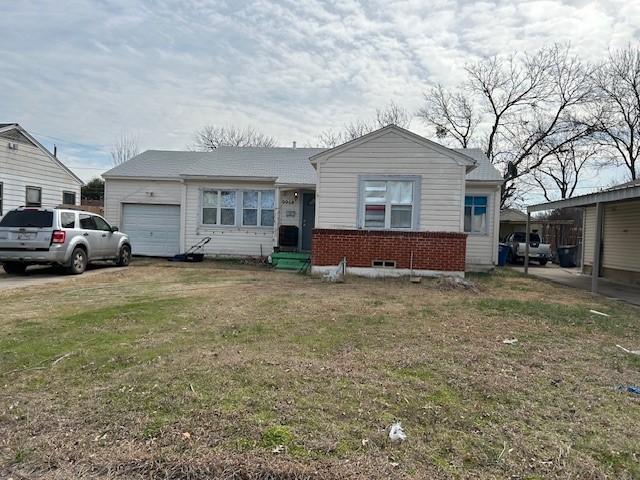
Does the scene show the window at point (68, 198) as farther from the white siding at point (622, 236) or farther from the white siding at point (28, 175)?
the white siding at point (622, 236)

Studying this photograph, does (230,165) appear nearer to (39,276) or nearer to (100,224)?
(100,224)

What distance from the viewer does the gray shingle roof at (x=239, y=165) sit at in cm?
1552

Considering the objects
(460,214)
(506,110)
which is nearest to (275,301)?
(460,214)

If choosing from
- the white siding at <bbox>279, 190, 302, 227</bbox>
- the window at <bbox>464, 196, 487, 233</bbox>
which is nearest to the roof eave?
the window at <bbox>464, 196, 487, 233</bbox>

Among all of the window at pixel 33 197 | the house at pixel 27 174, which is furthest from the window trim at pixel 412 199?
the window at pixel 33 197

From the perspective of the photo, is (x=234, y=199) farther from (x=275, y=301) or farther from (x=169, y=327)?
(x=169, y=327)

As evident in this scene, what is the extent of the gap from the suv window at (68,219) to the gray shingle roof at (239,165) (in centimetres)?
486

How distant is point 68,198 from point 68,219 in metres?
7.74

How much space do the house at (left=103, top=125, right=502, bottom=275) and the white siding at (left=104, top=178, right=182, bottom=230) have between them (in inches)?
1.6

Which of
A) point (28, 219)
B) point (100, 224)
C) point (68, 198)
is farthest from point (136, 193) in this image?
point (28, 219)

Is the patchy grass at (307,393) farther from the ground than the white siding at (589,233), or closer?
closer

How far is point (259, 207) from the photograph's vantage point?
15797 mm

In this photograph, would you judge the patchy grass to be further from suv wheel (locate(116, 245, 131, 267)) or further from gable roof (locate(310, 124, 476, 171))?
suv wheel (locate(116, 245, 131, 267))

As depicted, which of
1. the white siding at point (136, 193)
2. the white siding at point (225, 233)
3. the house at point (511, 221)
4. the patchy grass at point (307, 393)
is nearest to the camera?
the patchy grass at point (307, 393)
